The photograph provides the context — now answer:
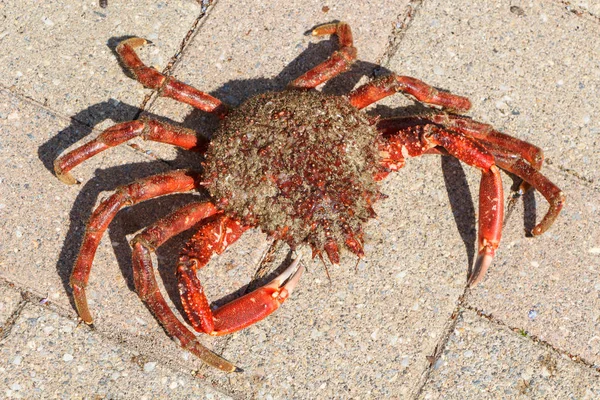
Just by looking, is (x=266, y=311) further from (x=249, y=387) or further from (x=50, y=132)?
(x=50, y=132)

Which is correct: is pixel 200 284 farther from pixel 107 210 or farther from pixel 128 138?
pixel 128 138

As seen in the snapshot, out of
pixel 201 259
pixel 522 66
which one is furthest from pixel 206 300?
pixel 522 66

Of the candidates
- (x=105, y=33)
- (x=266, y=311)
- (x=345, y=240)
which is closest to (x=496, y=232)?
(x=345, y=240)

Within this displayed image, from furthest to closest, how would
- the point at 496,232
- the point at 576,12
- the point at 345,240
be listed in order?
the point at 576,12 → the point at 496,232 → the point at 345,240

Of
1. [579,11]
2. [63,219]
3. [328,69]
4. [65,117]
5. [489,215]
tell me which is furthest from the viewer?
[579,11]

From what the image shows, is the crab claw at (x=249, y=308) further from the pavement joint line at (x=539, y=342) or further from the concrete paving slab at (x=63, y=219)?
the pavement joint line at (x=539, y=342)

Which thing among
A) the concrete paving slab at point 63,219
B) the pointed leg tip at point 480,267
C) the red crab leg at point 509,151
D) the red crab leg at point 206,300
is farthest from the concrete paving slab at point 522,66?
the concrete paving slab at point 63,219
